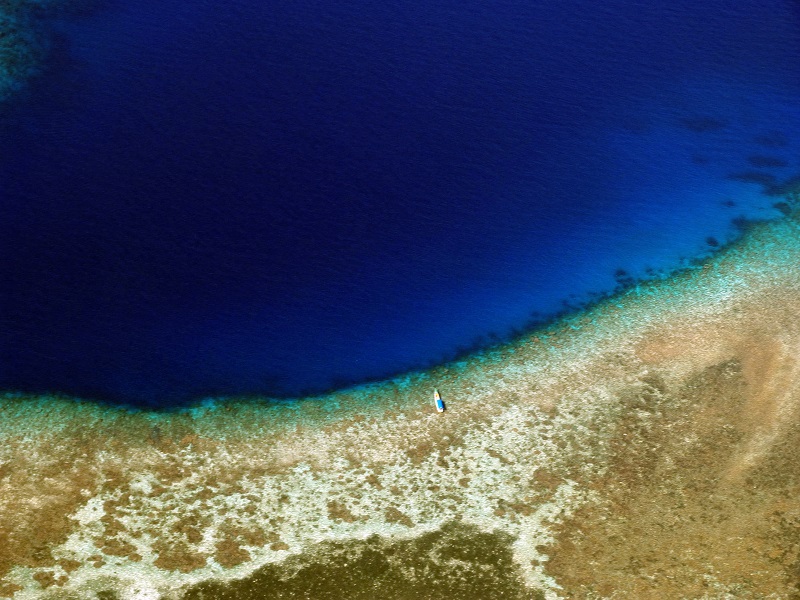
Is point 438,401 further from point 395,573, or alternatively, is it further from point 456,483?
point 395,573

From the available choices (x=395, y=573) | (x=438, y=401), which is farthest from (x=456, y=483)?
(x=395, y=573)

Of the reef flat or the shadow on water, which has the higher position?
the reef flat

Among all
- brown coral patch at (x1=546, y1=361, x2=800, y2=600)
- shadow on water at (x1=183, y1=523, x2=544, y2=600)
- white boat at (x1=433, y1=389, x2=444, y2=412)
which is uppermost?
white boat at (x1=433, y1=389, x2=444, y2=412)

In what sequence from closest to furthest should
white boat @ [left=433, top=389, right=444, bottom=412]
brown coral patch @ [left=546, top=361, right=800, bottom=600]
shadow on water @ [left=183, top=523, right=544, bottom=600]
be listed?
shadow on water @ [left=183, top=523, right=544, bottom=600] < brown coral patch @ [left=546, top=361, right=800, bottom=600] < white boat @ [left=433, top=389, right=444, bottom=412]

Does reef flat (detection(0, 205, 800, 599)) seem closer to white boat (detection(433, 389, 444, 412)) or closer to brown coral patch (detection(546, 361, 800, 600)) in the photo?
brown coral patch (detection(546, 361, 800, 600))

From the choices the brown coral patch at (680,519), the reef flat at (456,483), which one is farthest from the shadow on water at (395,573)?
the brown coral patch at (680,519)

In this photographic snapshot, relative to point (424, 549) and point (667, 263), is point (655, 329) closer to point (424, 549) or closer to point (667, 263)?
point (667, 263)

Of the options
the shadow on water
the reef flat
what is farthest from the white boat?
the shadow on water
